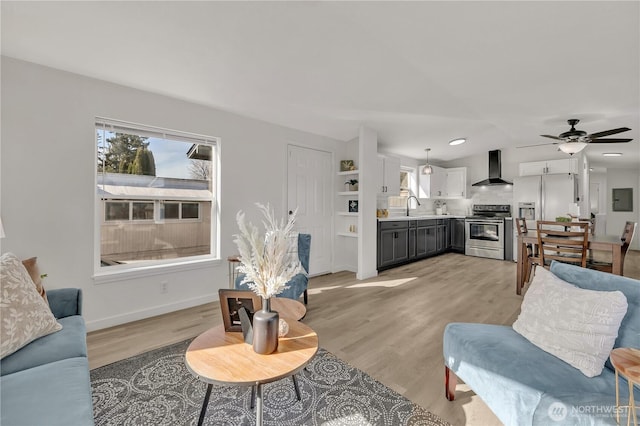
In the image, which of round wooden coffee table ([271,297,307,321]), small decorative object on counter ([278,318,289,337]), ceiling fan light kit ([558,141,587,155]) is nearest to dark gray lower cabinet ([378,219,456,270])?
ceiling fan light kit ([558,141,587,155])

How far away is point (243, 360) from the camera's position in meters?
1.32

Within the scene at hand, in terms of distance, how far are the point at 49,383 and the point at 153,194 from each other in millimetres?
2219

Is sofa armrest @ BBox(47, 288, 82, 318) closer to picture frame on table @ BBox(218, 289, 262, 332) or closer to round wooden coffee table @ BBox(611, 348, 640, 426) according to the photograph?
picture frame on table @ BBox(218, 289, 262, 332)

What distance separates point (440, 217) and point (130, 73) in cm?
624

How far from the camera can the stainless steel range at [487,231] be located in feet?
20.1

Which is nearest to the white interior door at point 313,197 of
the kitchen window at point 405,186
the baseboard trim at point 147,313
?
the baseboard trim at point 147,313

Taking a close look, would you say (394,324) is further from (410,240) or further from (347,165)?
(410,240)

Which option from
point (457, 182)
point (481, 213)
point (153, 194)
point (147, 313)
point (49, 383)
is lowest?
point (147, 313)

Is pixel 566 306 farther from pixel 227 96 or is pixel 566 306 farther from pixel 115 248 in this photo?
pixel 115 248

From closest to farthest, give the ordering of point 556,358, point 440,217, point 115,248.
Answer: point 556,358
point 115,248
point 440,217

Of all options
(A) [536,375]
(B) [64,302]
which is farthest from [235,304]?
(A) [536,375]

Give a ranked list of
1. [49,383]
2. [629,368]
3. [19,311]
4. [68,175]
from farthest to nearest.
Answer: [68,175] < [19,311] < [49,383] < [629,368]

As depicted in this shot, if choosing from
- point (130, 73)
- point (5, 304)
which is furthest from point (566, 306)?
point (130, 73)

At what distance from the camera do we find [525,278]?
3.91m
